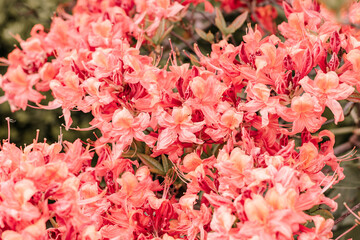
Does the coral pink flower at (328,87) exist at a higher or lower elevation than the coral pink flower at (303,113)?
higher

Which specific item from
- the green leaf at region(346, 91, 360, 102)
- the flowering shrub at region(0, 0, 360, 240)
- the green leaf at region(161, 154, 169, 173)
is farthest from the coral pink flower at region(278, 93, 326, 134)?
the green leaf at region(161, 154, 169, 173)

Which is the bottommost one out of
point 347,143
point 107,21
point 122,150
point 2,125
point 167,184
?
point 2,125

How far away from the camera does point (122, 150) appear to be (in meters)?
1.12

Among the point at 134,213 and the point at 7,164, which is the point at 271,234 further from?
the point at 7,164

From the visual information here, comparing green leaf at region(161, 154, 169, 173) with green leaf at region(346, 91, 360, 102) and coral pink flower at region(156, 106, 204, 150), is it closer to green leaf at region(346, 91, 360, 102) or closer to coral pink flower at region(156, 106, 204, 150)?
coral pink flower at region(156, 106, 204, 150)

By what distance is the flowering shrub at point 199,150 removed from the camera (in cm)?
85

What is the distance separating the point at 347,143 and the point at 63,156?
0.95 m

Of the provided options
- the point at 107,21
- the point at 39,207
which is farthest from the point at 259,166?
the point at 107,21

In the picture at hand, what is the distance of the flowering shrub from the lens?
0.85m

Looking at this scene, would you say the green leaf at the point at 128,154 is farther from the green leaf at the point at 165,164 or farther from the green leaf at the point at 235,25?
the green leaf at the point at 235,25

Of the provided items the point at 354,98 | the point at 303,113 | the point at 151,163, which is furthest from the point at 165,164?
the point at 354,98

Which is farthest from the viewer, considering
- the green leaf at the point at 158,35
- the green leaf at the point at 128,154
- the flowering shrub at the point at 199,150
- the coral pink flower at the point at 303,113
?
the green leaf at the point at 158,35

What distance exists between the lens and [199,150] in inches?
44.9

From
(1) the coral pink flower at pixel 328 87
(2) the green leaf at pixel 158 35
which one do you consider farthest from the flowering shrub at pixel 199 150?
(2) the green leaf at pixel 158 35
